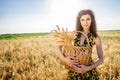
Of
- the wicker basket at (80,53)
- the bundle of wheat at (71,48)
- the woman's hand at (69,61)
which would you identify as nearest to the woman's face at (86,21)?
the bundle of wheat at (71,48)

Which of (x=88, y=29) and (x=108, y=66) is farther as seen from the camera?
(x=108, y=66)

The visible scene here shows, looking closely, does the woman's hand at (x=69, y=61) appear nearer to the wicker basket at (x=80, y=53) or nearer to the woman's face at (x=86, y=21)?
the wicker basket at (x=80, y=53)

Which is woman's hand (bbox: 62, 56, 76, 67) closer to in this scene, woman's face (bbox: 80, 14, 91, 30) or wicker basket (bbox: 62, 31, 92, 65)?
wicker basket (bbox: 62, 31, 92, 65)

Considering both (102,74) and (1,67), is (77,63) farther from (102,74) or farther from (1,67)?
(1,67)

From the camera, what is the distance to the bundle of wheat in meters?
2.36

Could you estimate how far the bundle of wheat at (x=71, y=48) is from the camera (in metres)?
2.36

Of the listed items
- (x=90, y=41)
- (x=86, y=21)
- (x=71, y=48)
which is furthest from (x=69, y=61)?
(x=86, y=21)

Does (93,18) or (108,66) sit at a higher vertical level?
(93,18)

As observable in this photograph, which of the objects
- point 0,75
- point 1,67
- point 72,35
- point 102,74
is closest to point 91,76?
point 72,35

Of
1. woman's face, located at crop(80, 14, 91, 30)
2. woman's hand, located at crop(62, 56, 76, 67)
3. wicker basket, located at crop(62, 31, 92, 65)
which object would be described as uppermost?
woman's face, located at crop(80, 14, 91, 30)

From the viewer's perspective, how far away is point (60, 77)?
13.1ft

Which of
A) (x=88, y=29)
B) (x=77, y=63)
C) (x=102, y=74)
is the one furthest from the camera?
(x=102, y=74)

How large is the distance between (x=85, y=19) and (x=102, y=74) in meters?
2.00

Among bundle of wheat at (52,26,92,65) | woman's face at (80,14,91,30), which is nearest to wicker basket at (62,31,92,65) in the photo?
bundle of wheat at (52,26,92,65)
